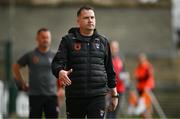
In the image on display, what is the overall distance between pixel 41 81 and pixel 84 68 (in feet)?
11.2

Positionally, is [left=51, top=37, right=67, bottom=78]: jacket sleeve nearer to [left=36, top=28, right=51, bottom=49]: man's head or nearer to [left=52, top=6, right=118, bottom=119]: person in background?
[left=52, top=6, right=118, bottom=119]: person in background

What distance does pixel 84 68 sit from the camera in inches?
385

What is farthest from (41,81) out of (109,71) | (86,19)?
(86,19)

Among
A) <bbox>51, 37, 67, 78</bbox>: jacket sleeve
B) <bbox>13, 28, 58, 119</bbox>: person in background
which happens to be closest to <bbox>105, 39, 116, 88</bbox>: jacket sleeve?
<bbox>51, 37, 67, 78</bbox>: jacket sleeve

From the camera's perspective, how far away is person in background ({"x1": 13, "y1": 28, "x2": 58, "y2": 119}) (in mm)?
13008

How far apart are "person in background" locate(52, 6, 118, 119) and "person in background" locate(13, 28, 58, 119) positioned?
121 inches

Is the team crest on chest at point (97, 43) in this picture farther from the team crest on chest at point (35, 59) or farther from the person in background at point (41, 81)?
the team crest on chest at point (35, 59)

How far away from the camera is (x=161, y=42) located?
33406 mm

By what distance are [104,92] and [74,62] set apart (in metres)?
0.56

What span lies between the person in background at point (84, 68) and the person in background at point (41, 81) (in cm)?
307

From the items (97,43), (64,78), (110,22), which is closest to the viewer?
(64,78)

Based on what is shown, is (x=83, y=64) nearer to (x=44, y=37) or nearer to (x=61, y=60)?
(x=61, y=60)

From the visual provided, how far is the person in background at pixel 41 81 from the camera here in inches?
512

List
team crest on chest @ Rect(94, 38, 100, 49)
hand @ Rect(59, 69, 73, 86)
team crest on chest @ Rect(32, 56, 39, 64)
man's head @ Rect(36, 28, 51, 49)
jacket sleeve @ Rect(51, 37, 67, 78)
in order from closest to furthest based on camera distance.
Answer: hand @ Rect(59, 69, 73, 86) < jacket sleeve @ Rect(51, 37, 67, 78) < team crest on chest @ Rect(94, 38, 100, 49) < man's head @ Rect(36, 28, 51, 49) < team crest on chest @ Rect(32, 56, 39, 64)
